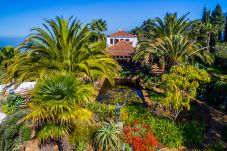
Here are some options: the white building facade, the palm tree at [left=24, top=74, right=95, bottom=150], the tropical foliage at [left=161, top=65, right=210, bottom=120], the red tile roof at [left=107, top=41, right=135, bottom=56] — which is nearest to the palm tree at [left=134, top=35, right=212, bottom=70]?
the tropical foliage at [left=161, top=65, right=210, bottom=120]

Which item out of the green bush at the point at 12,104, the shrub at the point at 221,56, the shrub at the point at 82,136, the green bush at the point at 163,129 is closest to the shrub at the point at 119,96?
the green bush at the point at 163,129

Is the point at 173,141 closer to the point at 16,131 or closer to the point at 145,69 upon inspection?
the point at 16,131

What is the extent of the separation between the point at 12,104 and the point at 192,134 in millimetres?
10713

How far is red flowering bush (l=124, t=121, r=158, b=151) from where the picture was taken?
10.8 m

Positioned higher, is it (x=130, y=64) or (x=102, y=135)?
(x=130, y=64)

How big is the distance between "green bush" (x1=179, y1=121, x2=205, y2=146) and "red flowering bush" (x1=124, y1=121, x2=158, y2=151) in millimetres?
1588

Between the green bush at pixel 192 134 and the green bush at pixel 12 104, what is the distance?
9.72 m

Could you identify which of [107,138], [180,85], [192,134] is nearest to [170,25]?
[180,85]

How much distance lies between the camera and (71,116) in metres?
8.44

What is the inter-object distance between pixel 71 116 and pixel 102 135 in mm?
2214

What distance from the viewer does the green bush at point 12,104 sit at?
47.4 ft

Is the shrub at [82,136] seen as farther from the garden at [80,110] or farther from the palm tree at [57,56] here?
the palm tree at [57,56]

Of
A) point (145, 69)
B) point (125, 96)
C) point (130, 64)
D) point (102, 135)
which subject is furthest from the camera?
point (130, 64)

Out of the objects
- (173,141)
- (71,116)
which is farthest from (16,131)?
(173,141)
